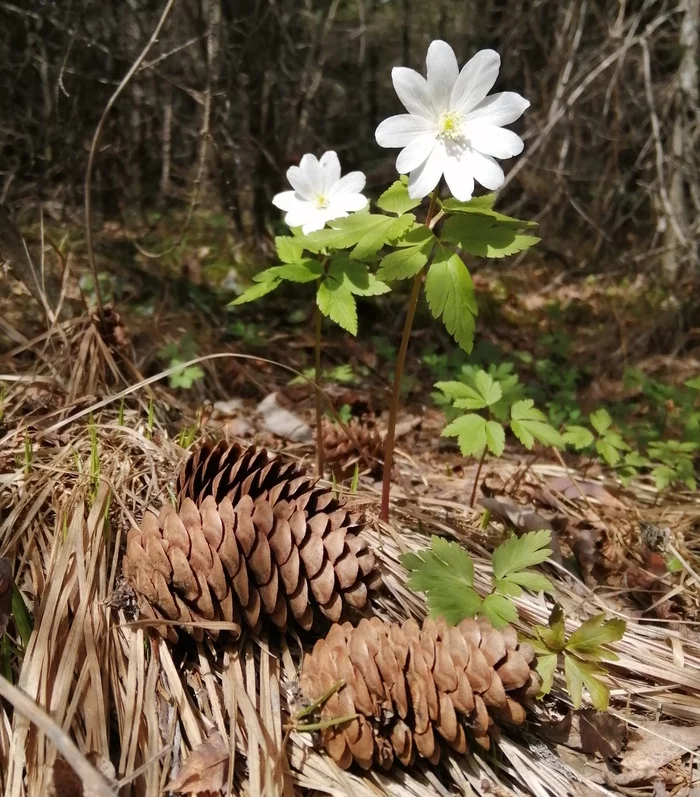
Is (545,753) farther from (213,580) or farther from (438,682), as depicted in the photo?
(213,580)

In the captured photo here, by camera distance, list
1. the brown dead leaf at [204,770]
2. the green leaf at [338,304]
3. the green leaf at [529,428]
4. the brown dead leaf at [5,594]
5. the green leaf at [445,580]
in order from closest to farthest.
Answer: the brown dead leaf at [204,770] → the brown dead leaf at [5,594] → the green leaf at [445,580] → the green leaf at [338,304] → the green leaf at [529,428]

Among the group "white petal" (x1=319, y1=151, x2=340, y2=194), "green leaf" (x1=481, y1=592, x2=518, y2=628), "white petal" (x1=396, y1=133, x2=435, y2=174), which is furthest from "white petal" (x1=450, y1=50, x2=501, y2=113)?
"green leaf" (x1=481, y1=592, x2=518, y2=628)

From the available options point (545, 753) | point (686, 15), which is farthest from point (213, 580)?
point (686, 15)

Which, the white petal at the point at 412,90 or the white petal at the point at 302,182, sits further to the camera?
the white petal at the point at 302,182

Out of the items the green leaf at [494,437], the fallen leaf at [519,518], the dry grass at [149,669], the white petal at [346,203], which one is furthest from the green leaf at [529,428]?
the white petal at [346,203]

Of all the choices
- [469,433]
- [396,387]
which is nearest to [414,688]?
[396,387]

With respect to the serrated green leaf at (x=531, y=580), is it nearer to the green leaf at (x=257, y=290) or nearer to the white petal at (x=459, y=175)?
the white petal at (x=459, y=175)

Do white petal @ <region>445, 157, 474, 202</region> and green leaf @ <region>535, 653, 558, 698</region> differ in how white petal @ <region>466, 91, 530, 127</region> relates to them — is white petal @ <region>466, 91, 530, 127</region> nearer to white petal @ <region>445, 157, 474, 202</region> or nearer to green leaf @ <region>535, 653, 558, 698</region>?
white petal @ <region>445, 157, 474, 202</region>
